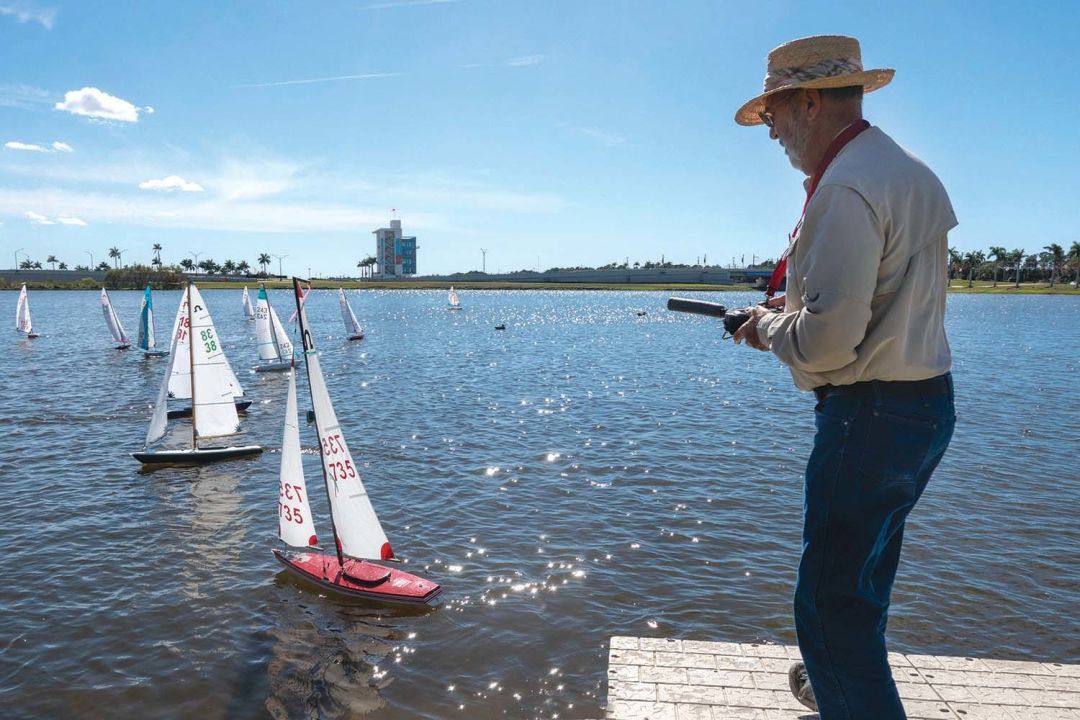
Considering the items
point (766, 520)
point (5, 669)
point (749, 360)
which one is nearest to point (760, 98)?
point (5, 669)

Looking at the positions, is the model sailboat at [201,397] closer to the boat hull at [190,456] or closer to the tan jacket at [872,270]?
the boat hull at [190,456]

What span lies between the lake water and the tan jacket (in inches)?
271

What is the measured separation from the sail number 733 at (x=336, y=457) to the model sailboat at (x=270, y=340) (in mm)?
29153

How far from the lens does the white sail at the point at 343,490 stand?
11.3 m

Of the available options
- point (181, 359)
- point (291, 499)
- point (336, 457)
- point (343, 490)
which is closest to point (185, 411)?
point (181, 359)

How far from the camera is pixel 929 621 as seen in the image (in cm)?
1062

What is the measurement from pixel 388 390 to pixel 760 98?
3199 cm

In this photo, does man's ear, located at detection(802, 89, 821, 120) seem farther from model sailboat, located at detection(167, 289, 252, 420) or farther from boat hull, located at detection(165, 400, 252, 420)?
boat hull, located at detection(165, 400, 252, 420)

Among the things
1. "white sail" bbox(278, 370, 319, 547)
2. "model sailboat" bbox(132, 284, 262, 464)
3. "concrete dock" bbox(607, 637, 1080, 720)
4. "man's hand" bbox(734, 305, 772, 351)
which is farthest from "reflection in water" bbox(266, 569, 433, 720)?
"model sailboat" bbox(132, 284, 262, 464)

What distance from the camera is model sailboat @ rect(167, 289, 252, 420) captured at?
21.2 metres

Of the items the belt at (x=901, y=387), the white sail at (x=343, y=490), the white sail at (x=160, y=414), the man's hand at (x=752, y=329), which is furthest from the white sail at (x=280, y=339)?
the belt at (x=901, y=387)

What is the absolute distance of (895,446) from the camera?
10.5 ft

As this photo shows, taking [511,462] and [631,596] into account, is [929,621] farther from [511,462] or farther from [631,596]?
[511,462]

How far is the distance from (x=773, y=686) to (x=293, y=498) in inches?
355
